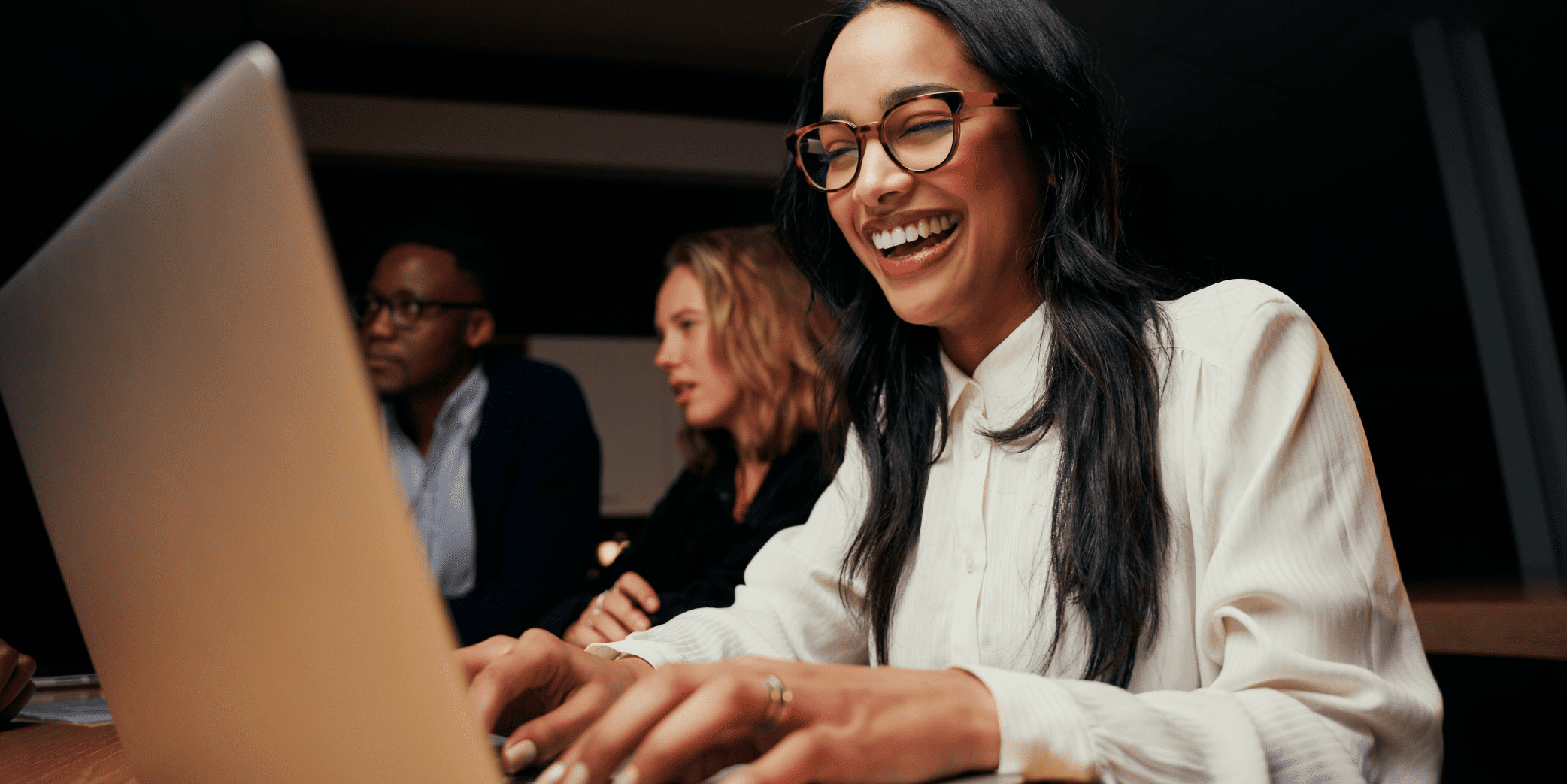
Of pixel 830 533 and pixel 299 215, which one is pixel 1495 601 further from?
pixel 299 215

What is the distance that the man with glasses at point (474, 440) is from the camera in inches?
96.0

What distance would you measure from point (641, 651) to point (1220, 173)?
4.11m

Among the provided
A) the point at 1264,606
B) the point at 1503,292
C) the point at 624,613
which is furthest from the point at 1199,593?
the point at 1503,292

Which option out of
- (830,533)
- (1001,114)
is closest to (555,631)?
(830,533)

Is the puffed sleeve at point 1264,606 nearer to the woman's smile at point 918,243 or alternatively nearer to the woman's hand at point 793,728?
the woman's hand at point 793,728

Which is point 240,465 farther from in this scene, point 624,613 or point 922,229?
point 624,613

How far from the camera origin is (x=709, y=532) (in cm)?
228

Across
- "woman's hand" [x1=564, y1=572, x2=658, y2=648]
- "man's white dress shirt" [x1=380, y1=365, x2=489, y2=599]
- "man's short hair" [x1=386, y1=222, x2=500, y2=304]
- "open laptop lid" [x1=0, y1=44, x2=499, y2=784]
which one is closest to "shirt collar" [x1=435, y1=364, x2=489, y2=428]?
"man's white dress shirt" [x1=380, y1=365, x2=489, y2=599]

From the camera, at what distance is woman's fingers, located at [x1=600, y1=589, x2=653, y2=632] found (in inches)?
70.1

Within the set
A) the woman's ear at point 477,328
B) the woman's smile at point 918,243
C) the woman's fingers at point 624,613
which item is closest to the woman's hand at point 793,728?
the woman's smile at point 918,243

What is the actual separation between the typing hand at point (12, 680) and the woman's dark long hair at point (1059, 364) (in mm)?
846

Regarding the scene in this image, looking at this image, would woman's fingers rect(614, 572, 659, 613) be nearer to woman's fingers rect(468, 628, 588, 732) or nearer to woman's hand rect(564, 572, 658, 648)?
woman's hand rect(564, 572, 658, 648)

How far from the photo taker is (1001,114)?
1.04 m

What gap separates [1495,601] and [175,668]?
1753 mm
